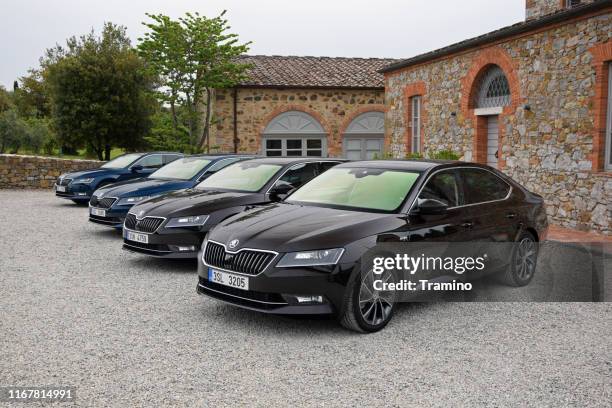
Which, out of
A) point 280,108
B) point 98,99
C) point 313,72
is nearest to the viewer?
point 280,108

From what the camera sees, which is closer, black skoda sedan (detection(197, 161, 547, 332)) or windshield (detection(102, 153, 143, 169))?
black skoda sedan (detection(197, 161, 547, 332))

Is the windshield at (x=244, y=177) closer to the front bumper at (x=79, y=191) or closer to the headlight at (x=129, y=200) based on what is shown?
the headlight at (x=129, y=200)

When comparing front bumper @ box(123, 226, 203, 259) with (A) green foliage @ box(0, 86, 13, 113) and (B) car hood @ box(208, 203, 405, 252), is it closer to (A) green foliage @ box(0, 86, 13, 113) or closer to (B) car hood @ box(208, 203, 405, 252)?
(B) car hood @ box(208, 203, 405, 252)

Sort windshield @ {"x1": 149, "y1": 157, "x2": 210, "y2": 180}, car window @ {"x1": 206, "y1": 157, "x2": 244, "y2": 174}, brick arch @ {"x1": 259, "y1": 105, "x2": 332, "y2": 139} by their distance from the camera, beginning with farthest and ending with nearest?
brick arch @ {"x1": 259, "y1": 105, "x2": 332, "y2": 139}
car window @ {"x1": 206, "y1": 157, "x2": 244, "y2": 174}
windshield @ {"x1": 149, "y1": 157, "x2": 210, "y2": 180}

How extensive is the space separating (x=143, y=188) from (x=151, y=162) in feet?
19.9

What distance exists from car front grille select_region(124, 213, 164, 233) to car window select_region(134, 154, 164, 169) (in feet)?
27.6

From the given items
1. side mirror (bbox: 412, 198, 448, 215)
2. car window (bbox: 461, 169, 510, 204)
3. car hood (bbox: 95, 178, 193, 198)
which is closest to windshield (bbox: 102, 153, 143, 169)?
car hood (bbox: 95, 178, 193, 198)

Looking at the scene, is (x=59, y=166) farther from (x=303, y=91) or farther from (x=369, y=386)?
(x=369, y=386)

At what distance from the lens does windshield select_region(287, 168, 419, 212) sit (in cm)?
623

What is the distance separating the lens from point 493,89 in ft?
48.9

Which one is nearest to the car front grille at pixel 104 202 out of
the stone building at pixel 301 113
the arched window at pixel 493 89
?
the arched window at pixel 493 89

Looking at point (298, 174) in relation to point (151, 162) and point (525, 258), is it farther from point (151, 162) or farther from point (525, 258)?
point (151, 162)

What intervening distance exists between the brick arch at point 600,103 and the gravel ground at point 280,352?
5.47 m

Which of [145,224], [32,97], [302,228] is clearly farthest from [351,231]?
[32,97]
